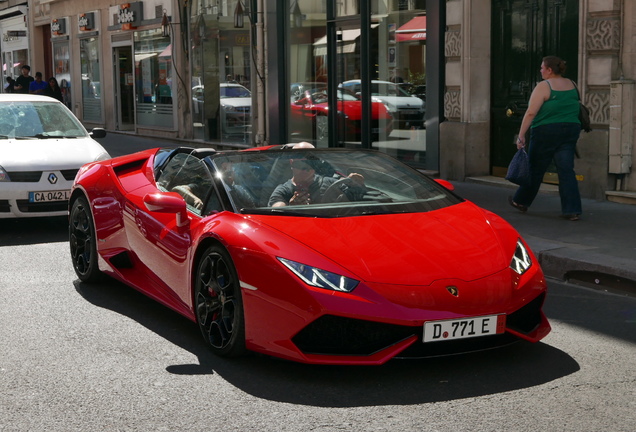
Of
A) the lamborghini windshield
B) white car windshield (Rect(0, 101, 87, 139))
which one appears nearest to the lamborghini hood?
the lamborghini windshield

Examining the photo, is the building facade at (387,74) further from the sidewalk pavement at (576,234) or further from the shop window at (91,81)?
the shop window at (91,81)

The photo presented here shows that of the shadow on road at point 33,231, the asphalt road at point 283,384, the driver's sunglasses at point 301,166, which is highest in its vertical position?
the driver's sunglasses at point 301,166

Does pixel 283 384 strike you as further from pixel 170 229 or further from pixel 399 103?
pixel 399 103

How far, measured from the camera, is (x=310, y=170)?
597 centimetres

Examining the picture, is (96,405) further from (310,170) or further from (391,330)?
(310,170)

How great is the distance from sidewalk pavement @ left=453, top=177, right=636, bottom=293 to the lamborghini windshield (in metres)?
2.08

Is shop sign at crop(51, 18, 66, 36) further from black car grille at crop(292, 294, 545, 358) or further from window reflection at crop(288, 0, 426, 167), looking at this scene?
black car grille at crop(292, 294, 545, 358)

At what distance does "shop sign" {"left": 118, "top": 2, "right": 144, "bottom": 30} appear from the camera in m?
26.1

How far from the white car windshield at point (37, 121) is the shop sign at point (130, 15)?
1455 cm

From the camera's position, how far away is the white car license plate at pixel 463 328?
472cm

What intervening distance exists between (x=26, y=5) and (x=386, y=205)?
34653 millimetres

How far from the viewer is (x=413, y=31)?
49.4 ft

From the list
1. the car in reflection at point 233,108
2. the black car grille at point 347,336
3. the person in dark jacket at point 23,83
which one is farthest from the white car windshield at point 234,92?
the black car grille at point 347,336

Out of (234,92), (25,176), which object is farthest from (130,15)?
(25,176)
